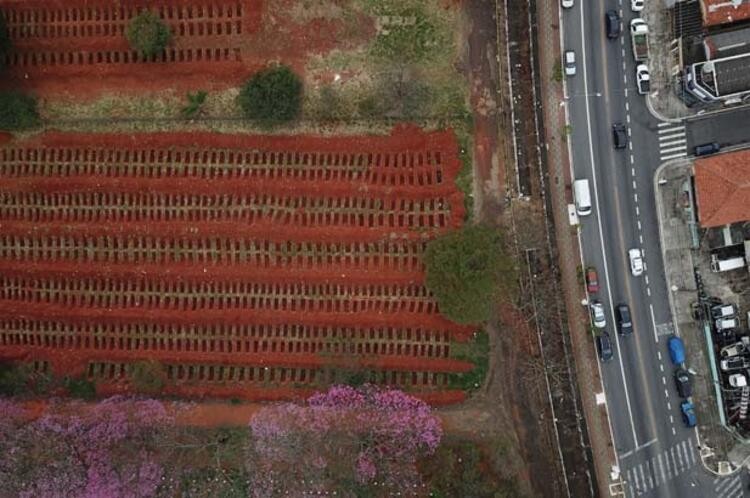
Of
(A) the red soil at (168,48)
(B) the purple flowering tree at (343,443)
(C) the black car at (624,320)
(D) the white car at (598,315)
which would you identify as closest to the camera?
(B) the purple flowering tree at (343,443)

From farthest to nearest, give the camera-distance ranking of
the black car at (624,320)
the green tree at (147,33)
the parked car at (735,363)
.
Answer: the black car at (624,320)
the parked car at (735,363)
the green tree at (147,33)

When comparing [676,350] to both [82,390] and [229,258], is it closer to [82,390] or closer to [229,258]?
[229,258]

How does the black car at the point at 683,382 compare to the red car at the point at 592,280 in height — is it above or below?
below

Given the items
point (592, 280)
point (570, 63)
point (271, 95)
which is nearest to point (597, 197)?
point (592, 280)

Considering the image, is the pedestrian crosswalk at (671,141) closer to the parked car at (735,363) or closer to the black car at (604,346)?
the black car at (604,346)

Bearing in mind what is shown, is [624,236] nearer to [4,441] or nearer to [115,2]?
[115,2]

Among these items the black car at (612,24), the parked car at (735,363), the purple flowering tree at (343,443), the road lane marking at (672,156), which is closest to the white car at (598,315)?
the parked car at (735,363)

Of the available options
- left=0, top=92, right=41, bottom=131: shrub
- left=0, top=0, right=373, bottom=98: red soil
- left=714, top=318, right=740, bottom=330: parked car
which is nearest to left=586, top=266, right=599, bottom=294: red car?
left=714, top=318, right=740, bottom=330: parked car

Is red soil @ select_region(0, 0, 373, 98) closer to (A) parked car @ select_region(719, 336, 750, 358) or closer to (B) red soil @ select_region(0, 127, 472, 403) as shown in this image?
(B) red soil @ select_region(0, 127, 472, 403)
